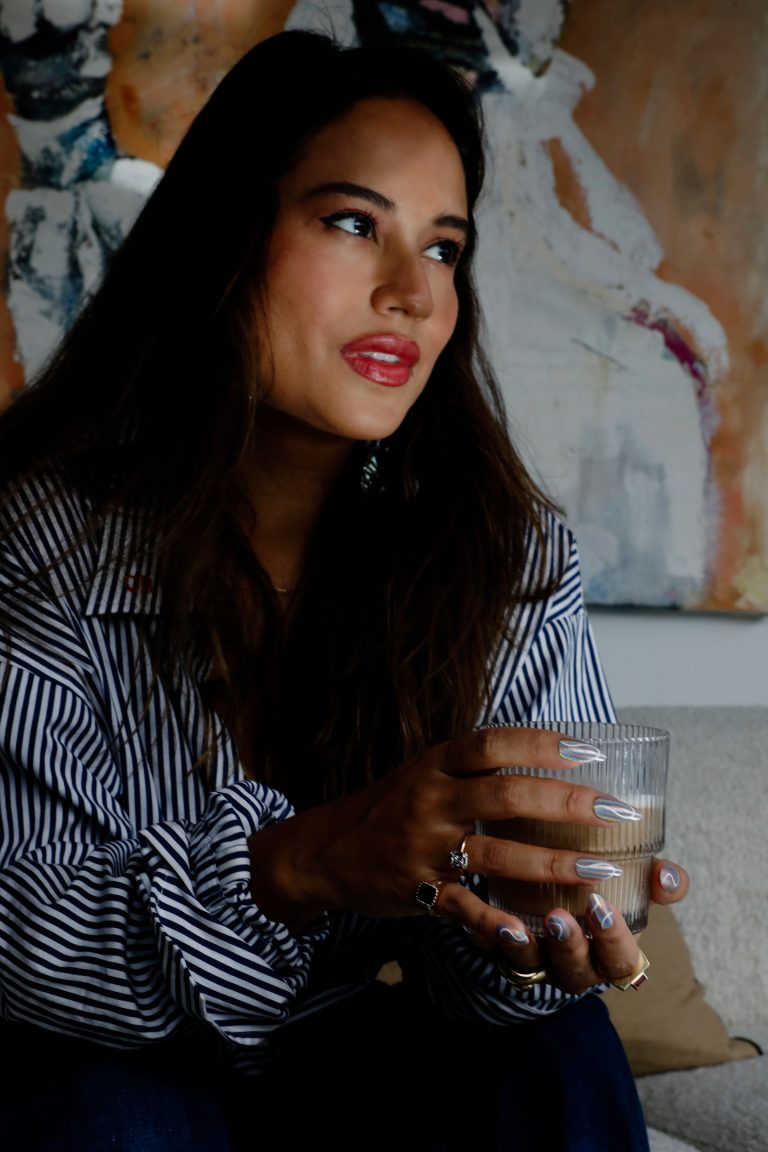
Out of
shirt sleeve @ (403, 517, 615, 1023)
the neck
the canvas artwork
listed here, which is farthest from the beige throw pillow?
the canvas artwork

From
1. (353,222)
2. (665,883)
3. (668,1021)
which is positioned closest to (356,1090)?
(665,883)

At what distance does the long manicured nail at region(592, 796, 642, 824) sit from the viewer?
2.84ft

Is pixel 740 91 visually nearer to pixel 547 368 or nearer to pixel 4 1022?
pixel 547 368

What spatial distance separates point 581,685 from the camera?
1.43 metres

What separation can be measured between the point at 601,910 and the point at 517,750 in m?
0.14

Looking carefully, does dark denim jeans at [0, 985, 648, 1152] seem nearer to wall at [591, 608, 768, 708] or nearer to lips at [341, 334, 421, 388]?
lips at [341, 334, 421, 388]

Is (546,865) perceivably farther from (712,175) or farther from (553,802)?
(712,175)

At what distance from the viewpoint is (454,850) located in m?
0.95

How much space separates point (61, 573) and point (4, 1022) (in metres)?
0.41

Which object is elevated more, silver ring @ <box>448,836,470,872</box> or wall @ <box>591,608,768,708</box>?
wall @ <box>591,608,768,708</box>

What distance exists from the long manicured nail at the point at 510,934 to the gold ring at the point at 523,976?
0.17ft

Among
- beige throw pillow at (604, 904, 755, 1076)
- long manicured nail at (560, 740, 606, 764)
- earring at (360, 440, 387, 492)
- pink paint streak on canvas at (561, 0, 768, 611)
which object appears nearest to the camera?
long manicured nail at (560, 740, 606, 764)

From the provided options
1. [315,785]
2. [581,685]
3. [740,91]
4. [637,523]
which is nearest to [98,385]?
[315,785]

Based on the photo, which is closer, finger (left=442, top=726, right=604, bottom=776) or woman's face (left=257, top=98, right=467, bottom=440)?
finger (left=442, top=726, right=604, bottom=776)
